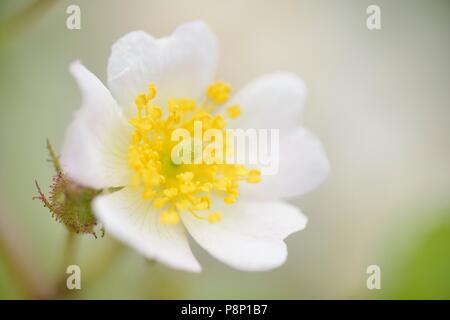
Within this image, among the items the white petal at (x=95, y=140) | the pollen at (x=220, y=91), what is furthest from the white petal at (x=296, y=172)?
the white petal at (x=95, y=140)

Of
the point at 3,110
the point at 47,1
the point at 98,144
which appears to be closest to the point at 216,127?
the point at 98,144

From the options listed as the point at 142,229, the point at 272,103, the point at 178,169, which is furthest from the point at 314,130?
the point at 142,229

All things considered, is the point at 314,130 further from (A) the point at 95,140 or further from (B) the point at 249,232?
(A) the point at 95,140

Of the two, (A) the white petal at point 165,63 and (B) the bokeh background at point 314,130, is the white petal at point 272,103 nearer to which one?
(A) the white petal at point 165,63

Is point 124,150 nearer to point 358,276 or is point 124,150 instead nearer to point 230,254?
point 230,254

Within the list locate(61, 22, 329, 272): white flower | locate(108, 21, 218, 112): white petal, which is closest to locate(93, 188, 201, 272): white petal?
locate(61, 22, 329, 272): white flower

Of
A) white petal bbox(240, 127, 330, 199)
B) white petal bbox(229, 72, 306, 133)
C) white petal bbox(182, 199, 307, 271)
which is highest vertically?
white petal bbox(229, 72, 306, 133)

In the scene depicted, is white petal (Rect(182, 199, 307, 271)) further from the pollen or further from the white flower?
the pollen
